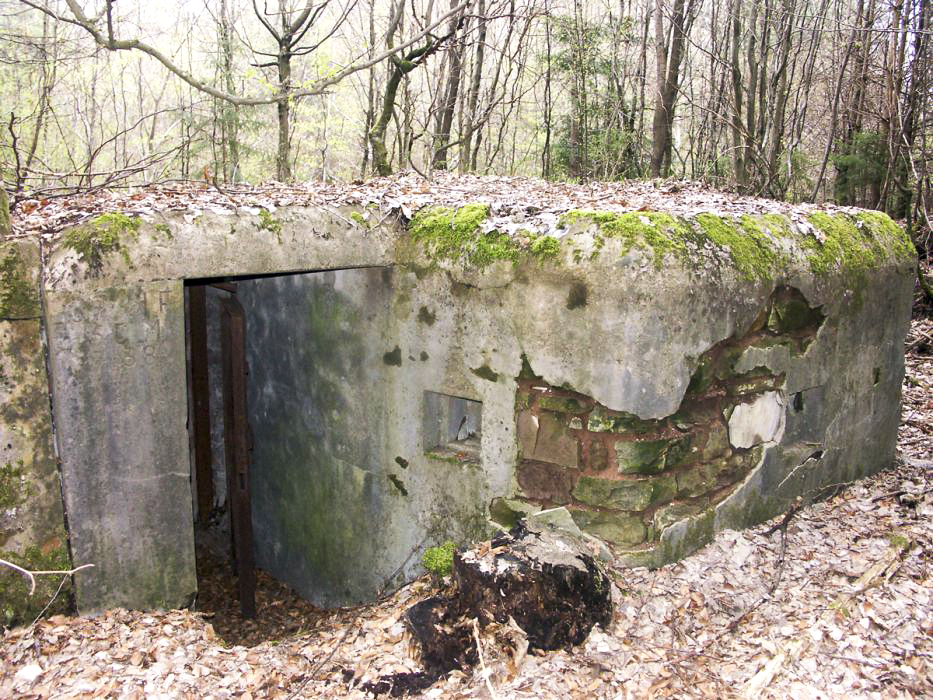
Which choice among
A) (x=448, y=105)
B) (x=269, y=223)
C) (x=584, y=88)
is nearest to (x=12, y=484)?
(x=269, y=223)

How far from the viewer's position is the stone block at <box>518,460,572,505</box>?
13.4 feet

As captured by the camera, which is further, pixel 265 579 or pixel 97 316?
pixel 265 579

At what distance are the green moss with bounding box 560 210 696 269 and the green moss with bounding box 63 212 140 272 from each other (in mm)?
2255

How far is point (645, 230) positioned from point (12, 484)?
3353mm

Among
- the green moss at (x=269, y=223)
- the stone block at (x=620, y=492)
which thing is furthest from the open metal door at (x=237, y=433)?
the stone block at (x=620, y=492)

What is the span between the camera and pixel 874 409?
5.49 meters

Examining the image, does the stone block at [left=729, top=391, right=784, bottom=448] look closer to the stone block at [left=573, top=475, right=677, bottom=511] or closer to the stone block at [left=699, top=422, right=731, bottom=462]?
the stone block at [left=699, top=422, right=731, bottom=462]

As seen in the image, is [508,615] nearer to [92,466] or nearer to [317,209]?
[92,466]

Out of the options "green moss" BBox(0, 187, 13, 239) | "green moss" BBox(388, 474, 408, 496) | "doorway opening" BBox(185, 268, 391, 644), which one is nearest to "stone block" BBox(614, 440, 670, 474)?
"green moss" BBox(388, 474, 408, 496)

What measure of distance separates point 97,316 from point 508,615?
246 centimetres

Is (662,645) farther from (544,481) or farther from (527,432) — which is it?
(527,432)

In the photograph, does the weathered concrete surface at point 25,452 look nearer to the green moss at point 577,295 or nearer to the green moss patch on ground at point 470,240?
the green moss patch on ground at point 470,240

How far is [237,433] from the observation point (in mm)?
5488

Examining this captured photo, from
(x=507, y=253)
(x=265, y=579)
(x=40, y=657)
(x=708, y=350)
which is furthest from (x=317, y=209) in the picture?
(x=265, y=579)
